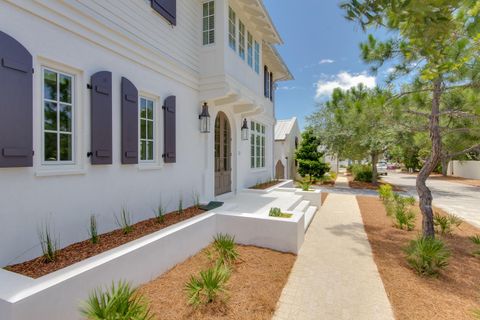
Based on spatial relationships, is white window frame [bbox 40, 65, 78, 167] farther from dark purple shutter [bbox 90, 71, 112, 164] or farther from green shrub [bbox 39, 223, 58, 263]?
green shrub [bbox 39, 223, 58, 263]

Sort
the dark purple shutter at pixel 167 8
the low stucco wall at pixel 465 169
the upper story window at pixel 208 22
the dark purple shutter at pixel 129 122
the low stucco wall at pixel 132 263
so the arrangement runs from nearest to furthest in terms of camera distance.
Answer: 1. the low stucco wall at pixel 132 263
2. the dark purple shutter at pixel 129 122
3. the dark purple shutter at pixel 167 8
4. the upper story window at pixel 208 22
5. the low stucco wall at pixel 465 169

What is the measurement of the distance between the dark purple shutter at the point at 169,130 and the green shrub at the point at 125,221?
1364 millimetres

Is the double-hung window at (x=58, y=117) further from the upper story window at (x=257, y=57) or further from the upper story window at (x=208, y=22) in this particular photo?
the upper story window at (x=257, y=57)

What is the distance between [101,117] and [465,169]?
3339cm

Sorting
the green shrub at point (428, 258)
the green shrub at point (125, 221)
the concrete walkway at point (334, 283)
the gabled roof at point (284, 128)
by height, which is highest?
the gabled roof at point (284, 128)

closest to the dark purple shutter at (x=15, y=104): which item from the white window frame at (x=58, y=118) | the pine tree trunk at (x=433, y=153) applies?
the white window frame at (x=58, y=118)

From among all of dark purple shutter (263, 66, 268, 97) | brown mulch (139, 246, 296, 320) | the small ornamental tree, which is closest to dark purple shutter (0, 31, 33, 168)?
brown mulch (139, 246, 296, 320)

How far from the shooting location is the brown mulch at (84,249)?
2.68m

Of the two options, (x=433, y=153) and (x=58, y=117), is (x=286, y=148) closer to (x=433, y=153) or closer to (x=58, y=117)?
(x=433, y=153)

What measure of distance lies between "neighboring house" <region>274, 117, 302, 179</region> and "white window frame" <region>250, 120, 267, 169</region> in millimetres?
5304

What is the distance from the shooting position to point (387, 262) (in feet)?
14.0

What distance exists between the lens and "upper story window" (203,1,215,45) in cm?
623

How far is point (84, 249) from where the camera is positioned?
3.28m

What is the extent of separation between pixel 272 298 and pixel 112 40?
15.8ft
